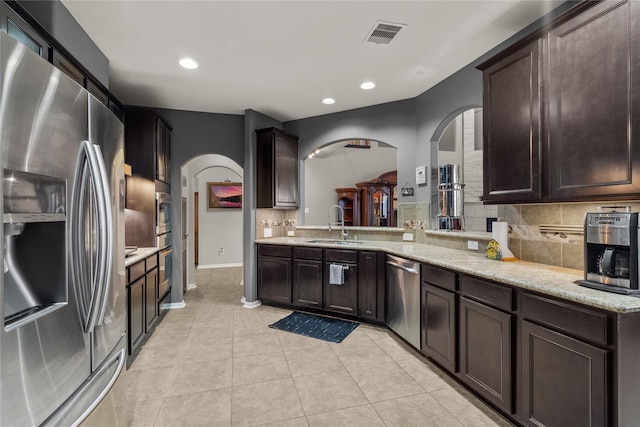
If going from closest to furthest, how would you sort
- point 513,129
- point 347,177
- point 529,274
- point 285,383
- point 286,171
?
point 529,274
point 513,129
point 285,383
point 286,171
point 347,177

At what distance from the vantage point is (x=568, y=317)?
1539mm

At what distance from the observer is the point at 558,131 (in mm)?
1891

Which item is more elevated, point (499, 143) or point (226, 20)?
point (226, 20)

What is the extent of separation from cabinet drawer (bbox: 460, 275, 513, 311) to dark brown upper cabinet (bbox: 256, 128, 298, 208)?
9.01 feet

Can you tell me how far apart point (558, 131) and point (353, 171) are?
529 cm

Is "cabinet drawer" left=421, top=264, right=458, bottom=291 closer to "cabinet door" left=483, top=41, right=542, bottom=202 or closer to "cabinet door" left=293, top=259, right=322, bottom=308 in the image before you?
"cabinet door" left=483, top=41, right=542, bottom=202

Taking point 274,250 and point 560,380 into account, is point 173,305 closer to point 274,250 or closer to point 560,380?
point 274,250

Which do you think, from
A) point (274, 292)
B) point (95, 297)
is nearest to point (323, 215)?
point (274, 292)

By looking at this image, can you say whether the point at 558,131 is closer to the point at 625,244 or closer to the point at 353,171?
the point at 625,244

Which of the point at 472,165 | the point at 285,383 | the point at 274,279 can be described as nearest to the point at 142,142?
the point at 274,279

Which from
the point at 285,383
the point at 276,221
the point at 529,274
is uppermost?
the point at 276,221

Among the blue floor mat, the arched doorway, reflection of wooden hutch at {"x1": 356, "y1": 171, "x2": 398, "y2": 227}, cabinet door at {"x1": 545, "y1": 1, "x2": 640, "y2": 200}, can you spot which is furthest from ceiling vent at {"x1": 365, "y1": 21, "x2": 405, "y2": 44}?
the arched doorway

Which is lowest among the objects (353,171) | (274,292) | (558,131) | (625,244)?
(274,292)

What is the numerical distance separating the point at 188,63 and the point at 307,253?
2435 mm
